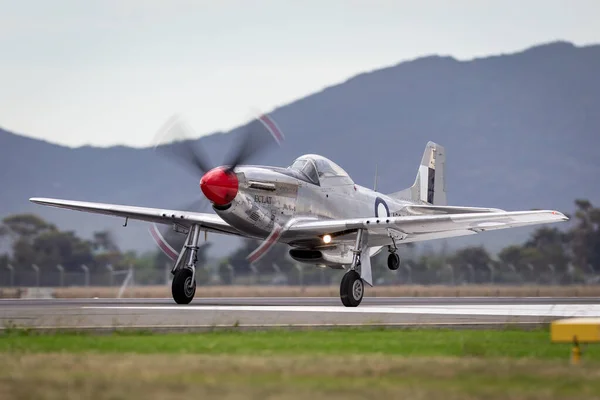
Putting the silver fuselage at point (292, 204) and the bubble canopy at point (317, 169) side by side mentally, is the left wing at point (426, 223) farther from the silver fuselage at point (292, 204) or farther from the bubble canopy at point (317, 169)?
the bubble canopy at point (317, 169)

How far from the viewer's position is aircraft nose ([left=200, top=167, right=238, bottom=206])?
26.2 metres

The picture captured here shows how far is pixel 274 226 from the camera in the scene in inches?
1112

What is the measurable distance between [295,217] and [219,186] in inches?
124

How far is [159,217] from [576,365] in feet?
60.9

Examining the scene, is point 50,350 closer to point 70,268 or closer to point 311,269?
point 311,269

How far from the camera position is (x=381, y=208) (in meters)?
33.2

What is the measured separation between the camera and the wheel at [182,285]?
27.8 m

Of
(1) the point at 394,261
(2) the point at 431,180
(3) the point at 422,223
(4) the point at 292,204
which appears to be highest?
(2) the point at 431,180

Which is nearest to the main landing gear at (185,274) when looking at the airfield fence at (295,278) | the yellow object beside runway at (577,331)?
the yellow object beside runway at (577,331)

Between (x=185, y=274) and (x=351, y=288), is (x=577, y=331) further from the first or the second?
(x=185, y=274)

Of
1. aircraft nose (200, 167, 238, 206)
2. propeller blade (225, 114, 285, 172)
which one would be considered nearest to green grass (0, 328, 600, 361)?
aircraft nose (200, 167, 238, 206)

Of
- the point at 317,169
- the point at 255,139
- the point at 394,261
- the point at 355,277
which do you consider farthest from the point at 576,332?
the point at 394,261

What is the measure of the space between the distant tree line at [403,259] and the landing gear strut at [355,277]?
29608 mm

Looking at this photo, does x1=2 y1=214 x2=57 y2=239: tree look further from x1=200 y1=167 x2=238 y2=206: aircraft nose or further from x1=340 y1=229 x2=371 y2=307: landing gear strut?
x1=200 y1=167 x2=238 y2=206: aircraft nose
